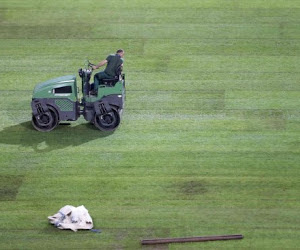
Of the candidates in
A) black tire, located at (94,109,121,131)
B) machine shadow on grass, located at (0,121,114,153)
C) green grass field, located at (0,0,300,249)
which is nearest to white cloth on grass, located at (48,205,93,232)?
green grass field, located at (0,0,300,249)

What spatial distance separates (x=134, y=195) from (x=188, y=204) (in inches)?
40.4

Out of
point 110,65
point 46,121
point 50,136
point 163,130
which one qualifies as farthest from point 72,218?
point 110,65

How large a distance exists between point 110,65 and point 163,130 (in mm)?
1692

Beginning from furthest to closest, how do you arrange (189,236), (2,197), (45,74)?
(45,74) < (2,197) < (189,236)

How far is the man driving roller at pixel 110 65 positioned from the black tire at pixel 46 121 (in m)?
0.93

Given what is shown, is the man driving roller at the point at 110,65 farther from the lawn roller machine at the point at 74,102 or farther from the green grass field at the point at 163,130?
the green grass field at the point at 163,130

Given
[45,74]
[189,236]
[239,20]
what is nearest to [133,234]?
[189,236]

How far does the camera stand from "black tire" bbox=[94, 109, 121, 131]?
22.1m

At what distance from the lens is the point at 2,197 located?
1988 cm

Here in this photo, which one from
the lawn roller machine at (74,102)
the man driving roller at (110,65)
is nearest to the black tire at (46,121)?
the lawn roller machine at (74,102)

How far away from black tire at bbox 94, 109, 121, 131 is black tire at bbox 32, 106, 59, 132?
2.71ft

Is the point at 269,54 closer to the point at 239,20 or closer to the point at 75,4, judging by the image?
the point at 239,20

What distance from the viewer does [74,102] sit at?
72.1ft

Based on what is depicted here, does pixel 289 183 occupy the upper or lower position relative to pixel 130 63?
lower
